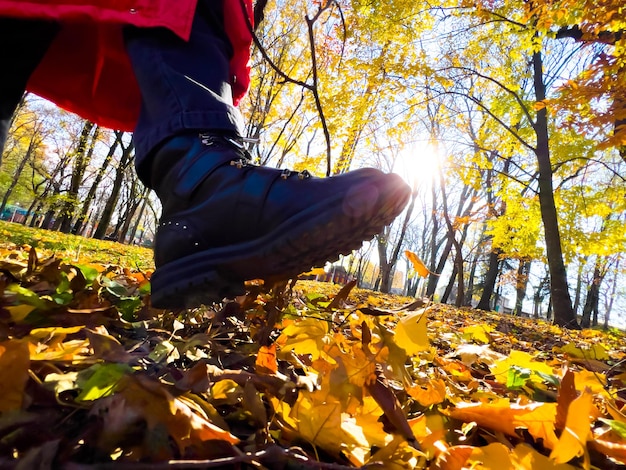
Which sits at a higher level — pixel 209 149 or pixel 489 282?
pixel 489 282

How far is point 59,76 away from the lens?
1273 millimetres

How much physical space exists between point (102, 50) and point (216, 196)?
63 centimetres

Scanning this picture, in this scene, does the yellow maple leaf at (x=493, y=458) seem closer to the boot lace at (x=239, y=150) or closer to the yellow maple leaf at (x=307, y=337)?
the yellow maple leaf at (x=307, y=337)

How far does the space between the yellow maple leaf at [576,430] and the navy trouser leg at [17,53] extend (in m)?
1.38

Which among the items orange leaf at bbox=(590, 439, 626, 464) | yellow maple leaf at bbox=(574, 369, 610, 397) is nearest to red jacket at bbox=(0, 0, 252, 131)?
orange leaf at bbox=(590, 439, 626, 464)

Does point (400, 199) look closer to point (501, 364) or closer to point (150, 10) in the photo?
point (501, 364)

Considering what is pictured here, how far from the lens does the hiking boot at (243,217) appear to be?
81cm

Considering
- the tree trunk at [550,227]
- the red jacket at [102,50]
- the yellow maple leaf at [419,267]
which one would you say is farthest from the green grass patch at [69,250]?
the tree trunk at [550,227]

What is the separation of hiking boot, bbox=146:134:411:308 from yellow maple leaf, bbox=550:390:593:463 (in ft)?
1.52

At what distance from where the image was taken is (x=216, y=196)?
91cm

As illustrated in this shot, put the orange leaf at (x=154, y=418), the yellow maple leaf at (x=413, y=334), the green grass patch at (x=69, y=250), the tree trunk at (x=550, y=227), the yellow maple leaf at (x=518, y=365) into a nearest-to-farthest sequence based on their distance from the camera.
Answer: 1. the orange leaf at (x=154, y=418)
2. the yellow maple leaf at (x=413, y=334)
3. the yellow maple leaf at (x=518, y=365)
4. the green grass patch at (x=69, y=250)
5. the tree trunk at (x=550, y=227)

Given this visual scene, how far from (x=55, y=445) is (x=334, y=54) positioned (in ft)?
27.9

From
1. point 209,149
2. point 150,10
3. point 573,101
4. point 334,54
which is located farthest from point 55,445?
point 334,54

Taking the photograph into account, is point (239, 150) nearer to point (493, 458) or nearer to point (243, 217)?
point (243, 217)
